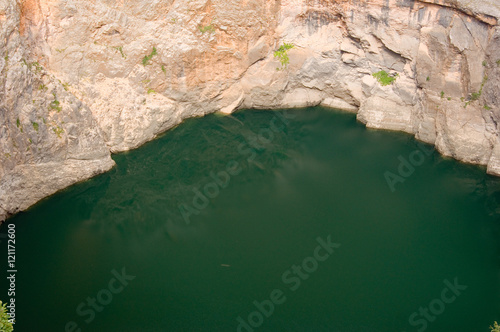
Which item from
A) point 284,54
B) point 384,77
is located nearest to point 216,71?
point 284,54

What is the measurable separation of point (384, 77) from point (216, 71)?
6.73m

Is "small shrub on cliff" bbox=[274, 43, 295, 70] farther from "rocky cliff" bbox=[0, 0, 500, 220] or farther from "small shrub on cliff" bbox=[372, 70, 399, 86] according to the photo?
"small shrub on cliff" bbox=[372, 70, 399, 86]

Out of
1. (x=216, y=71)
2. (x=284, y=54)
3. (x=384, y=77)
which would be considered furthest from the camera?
(x=284, y=54)

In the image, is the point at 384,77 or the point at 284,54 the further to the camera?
the point at 284,54

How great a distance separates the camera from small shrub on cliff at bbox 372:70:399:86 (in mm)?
19016

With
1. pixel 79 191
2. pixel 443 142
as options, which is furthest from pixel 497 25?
pixel 79 191

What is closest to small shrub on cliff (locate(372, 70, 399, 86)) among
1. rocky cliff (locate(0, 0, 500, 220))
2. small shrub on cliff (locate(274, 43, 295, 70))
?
rocky cliff (locate(0, 0, 500, 220))

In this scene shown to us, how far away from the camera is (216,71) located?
19391mm

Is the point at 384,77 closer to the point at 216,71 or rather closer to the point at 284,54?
the point at 284,54

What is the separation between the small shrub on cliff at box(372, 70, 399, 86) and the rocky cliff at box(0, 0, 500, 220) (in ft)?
0.53

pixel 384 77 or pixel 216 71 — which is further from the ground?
pixel 384 77

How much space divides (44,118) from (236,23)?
26.6 feet

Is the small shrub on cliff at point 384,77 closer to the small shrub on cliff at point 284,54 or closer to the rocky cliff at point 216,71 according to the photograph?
the rocky cliff at point 216,71

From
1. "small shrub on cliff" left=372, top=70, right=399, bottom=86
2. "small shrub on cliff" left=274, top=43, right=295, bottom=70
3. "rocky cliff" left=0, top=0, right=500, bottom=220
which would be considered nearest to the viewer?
"rocky cliff" left=0, top=0, right=500, bottom=220
